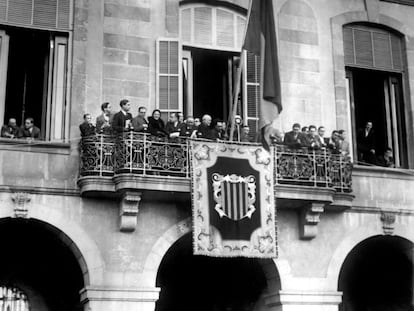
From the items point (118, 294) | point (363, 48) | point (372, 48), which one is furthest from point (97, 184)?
point (372, 48)

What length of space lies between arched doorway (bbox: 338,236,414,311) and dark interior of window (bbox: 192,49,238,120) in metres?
4.91

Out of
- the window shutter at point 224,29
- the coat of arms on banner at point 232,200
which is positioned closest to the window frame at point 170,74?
the window shutter at point 224,29

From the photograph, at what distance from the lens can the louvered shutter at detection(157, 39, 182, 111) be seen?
59.5 feet

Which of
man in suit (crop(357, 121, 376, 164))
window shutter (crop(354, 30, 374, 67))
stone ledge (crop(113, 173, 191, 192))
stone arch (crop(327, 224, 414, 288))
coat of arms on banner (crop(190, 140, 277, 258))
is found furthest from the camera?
window shutter (crop(354, 30, 374, 67))

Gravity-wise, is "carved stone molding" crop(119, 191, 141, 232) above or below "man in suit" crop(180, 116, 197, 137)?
below

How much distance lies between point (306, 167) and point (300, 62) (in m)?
3.16

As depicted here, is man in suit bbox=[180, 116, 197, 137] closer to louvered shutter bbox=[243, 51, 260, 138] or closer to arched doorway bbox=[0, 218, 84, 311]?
louvered shutter bbox=[243, 51, 260, 138]

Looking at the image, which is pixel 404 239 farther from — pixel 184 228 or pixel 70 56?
pixel 70 56

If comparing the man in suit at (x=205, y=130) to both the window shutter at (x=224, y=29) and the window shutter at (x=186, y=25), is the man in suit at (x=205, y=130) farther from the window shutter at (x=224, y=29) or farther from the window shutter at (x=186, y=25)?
the window shutter at (x=224, y=29)

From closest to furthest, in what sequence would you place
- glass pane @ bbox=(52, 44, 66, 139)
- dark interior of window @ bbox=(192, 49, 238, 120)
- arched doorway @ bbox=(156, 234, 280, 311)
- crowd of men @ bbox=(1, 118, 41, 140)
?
crowd of men @ bbox=(1, 118, 41, 140)
glass pane @ bbox=(52, 44, 66, 139)
dark interior of window @ bbox=(192, 49, 238, 120)
arched doorway @ bbox=(156, 234, 280, 311)

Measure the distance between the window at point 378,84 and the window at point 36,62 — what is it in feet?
23.5

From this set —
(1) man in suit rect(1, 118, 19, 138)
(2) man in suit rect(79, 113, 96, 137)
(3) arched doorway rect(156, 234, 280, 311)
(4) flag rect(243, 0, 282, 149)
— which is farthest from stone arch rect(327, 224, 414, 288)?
(1) man in suit rect(1, 118, 19, 138)

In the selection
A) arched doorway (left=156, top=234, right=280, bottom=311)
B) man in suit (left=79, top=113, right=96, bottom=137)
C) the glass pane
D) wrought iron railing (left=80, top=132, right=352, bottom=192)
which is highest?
the glass pane

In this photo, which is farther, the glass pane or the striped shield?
the glass pane
